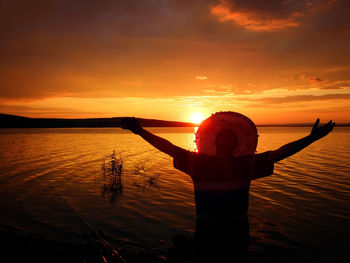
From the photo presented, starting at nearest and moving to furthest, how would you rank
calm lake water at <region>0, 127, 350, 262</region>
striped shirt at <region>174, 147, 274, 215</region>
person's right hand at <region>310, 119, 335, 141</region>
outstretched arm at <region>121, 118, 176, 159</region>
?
striped shirt at <region>174, 147, 274, 215</region> → outstretched arm at <region>121, 118, 176, 159</region> → person's right hand at <region>310, 119, 335, 141</region> → calm lake water at <region>0, 127, 350, 262</region>

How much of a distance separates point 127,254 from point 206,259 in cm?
197

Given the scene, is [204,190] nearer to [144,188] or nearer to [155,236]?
[155,236]

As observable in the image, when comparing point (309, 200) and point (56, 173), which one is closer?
point (309, 200)

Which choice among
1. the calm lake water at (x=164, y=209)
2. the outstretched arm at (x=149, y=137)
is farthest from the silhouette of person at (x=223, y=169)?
the calm lake water at (x=164, y=209)

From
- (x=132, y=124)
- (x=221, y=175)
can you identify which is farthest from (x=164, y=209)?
(x=132, y=124)

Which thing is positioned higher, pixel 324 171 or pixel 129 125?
pixel 129 125

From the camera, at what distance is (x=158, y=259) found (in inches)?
229

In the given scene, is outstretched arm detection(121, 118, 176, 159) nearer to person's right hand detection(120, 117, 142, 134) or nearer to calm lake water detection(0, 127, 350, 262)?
person's right hand detection(120, 117, 142, 134)

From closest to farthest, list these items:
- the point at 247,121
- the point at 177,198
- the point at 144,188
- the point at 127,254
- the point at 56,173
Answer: the point at 247,121, the point at 127,254, the point at 177,198, the point at 144,188, the point at 56,173

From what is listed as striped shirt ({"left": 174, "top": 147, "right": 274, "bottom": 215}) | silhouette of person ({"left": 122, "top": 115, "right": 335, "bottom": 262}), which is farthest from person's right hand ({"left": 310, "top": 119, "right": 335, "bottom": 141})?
striped shirt ({"left": 174, "top": 147, "right": 274, "bottom": 215})

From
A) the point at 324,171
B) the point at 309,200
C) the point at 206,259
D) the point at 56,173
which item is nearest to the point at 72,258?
the point at 206,259

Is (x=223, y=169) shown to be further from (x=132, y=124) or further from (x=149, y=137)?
(x=132, y=124)

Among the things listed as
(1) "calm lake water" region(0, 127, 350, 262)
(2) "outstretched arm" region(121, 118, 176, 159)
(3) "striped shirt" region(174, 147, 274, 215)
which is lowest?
(1) "calm lake water" region(0, 127, 350, 262)

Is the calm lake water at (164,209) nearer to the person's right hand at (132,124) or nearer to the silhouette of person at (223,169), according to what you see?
the silhouette of person at (223,169)
